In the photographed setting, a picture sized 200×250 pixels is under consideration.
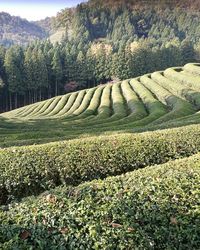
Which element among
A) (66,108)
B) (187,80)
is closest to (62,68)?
(66,108)

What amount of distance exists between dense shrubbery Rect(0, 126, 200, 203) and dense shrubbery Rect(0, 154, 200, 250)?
176 inches

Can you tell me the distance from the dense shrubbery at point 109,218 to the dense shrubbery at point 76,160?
176 inches

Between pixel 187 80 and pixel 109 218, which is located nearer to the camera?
pixel 109 218

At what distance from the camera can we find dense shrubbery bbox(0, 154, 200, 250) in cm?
704

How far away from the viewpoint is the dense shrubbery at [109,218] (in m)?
7.04

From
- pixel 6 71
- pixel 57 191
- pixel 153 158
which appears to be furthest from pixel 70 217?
pixel 6 71

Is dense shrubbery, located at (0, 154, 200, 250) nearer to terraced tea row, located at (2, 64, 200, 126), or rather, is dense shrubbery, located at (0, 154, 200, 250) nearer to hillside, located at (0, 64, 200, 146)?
hillside, located at (0, 64, 200, 146)

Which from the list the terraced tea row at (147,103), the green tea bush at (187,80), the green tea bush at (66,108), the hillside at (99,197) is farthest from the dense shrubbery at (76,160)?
the green tea bush at (66,108)

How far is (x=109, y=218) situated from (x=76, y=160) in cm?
612

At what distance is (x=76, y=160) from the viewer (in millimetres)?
13438

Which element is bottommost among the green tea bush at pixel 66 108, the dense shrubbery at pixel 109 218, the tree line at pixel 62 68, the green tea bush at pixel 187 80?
the dense shrubbery at pixel 109 218

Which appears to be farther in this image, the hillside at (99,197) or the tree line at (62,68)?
the tree line at (62,68)

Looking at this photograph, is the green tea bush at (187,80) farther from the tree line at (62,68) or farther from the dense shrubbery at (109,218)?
the tree line at (62,68)

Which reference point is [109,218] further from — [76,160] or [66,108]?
[66,108]
